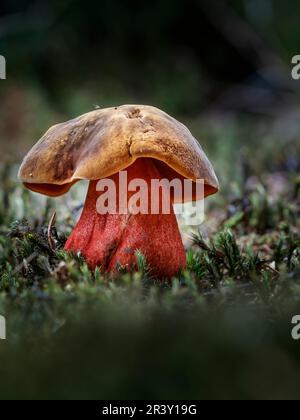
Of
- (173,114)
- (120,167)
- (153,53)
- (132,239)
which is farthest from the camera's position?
(153,53)

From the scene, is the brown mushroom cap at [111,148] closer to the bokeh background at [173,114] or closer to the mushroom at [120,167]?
the mushroom at [120,167]

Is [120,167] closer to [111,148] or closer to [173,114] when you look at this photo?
[111,148]

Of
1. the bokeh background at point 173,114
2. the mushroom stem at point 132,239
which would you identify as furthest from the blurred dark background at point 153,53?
the mushroom stem at point 132,239

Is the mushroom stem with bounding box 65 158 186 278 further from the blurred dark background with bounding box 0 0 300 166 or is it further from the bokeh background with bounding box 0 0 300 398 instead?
the blurred dark background with bounding box 0 0 300 166

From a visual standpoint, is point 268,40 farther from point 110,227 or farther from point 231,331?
point 231,331

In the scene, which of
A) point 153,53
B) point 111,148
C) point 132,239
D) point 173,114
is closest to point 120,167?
point 111,148

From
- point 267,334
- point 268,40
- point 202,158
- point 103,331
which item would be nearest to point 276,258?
point 202,158
